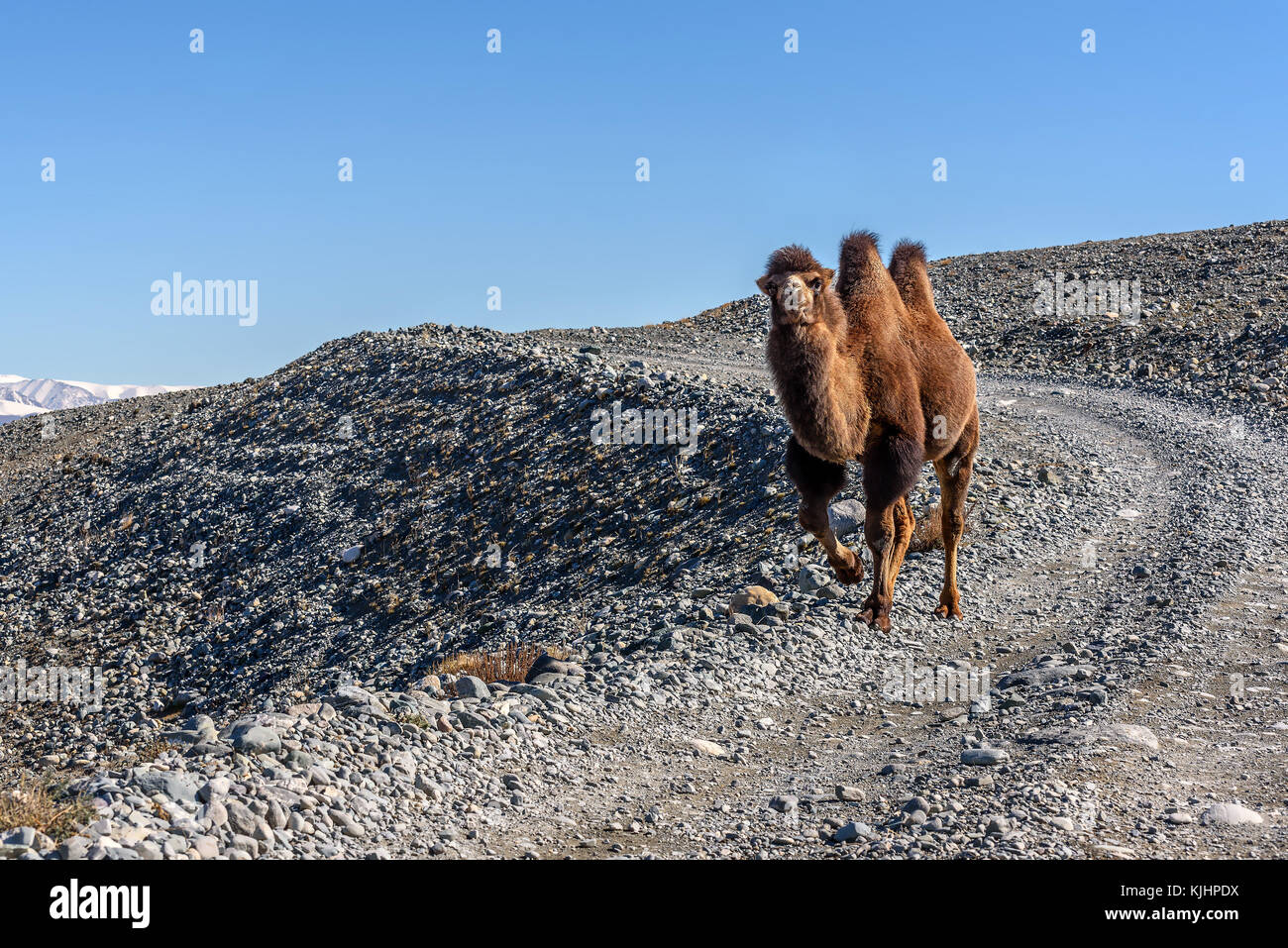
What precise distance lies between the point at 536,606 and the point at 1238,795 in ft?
36.7

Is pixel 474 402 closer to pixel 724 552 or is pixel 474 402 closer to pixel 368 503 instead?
pixel 368 503

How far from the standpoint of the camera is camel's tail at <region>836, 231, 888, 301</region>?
25.3 ft

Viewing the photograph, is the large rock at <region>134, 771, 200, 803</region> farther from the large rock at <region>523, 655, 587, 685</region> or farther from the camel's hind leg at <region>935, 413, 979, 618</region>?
the camel's hind leg at <region>935, 413, 979, 618</region>

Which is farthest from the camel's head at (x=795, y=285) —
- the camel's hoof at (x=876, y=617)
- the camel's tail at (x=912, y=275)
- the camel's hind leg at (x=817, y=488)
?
the camel's tail at (x=912, y=275)

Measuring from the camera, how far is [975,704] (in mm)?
8891

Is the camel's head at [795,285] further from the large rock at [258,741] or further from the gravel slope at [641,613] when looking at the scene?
the large rock at [258,741]

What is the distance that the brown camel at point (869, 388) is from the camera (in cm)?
623

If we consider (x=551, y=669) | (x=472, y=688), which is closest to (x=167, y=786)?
(x=472, y=688)

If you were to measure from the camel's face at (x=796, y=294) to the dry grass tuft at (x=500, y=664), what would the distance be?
5.90m

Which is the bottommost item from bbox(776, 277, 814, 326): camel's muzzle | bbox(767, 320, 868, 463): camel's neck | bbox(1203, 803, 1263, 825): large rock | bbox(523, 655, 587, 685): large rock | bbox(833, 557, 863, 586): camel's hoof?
bbox(523, 655, 587, 685): large rock

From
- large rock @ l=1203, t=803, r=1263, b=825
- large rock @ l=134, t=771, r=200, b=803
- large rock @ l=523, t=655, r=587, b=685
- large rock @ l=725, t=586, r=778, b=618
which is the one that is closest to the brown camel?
large rock @ l=1203, t=803, r=1263, b=825

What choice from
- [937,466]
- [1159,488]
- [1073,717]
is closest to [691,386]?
[1159,488]

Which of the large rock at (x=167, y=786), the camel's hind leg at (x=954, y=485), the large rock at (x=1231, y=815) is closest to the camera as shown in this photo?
the large rock at (x=1231, y=815)

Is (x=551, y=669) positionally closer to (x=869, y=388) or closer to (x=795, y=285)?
(x=869, y=388)
